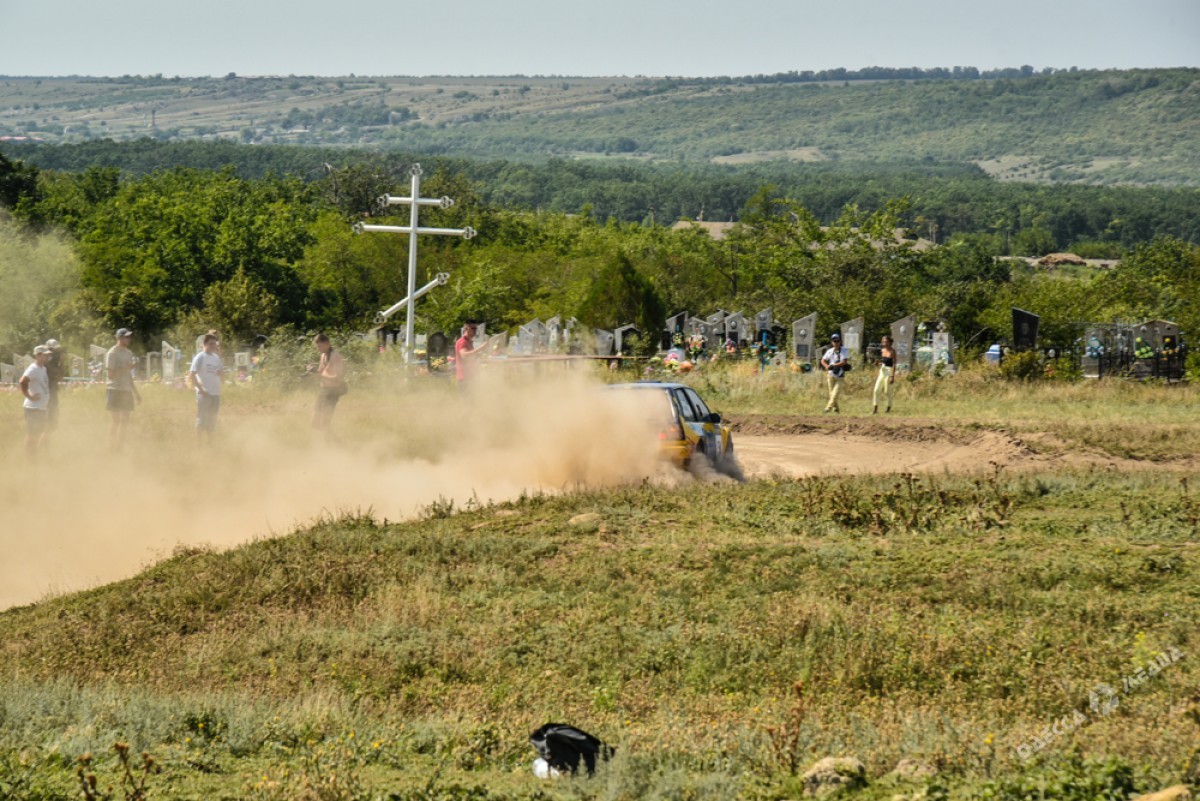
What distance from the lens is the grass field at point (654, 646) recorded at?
26.9 feet

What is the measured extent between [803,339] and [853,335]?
1.46 metres

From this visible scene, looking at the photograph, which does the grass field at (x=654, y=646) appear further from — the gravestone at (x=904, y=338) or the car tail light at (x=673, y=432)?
the gravestone at (x=904, y=338)

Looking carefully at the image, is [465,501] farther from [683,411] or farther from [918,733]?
[918,733]

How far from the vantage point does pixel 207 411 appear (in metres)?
22.5

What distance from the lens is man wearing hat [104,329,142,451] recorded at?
72.8 ft

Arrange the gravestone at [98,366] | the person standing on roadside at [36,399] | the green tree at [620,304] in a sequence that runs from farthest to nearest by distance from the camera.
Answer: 1. the green tree at [620,304]
2. the gravestone at [98,366]
3. the person standing on roadside at [36,399]

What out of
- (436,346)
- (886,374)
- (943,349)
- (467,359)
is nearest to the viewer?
(467,359)

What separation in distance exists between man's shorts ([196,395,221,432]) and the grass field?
2.35 meters

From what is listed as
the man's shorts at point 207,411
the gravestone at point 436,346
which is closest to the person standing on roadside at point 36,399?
the man's shorts at point 207,411

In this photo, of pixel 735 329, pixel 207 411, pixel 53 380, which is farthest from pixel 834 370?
pixel 53 380

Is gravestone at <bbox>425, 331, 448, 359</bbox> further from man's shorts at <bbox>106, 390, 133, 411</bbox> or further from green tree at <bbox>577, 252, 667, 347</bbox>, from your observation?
Result: man's shorts at <bbox>106, 390, 133, 411</bbox>

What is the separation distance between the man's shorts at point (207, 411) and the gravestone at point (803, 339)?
73.7 feet

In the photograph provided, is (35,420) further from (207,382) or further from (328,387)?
(328,387)

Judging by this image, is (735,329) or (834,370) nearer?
(834,370)
